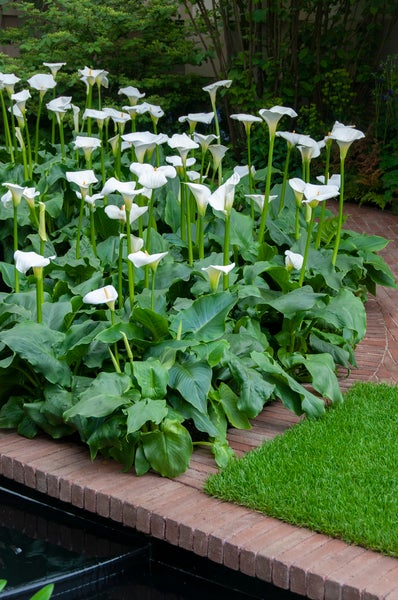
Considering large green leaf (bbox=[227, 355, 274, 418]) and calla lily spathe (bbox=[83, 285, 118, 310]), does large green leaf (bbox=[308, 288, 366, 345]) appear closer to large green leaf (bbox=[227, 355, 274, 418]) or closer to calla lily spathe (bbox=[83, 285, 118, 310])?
large green leaf (bbox=[227, 355, 274, 418])

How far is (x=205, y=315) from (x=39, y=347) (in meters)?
0.70

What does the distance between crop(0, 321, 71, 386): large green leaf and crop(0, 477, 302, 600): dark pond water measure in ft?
1.81

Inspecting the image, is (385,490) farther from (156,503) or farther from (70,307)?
(70,307)

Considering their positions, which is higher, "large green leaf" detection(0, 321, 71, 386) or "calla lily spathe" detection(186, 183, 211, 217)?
"calla lily spathe" detection(186, 183, 211, 217)

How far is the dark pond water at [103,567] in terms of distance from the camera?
3.29 m

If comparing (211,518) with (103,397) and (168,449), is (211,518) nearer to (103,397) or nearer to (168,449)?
(168,449)

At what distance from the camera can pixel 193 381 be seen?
3.73 metres

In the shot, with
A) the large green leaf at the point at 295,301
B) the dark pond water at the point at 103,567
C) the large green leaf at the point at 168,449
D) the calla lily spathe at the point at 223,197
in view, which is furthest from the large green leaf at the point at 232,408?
the calla lily spathe at the point at 223,197

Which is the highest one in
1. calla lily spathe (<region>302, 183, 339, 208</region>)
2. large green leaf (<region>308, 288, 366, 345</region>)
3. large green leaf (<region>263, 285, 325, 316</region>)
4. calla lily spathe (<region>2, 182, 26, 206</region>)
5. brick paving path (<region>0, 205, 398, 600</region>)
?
calla lily spathe (<region>2, 182, 26, 206</region>)

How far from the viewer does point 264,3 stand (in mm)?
9734

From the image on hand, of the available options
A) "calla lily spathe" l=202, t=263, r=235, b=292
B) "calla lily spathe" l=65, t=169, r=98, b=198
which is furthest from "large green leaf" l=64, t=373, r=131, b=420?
"calla lily spathe" l=65, t=169, r=98, b=198

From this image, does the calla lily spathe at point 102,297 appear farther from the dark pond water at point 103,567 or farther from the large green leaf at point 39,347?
the dark pond water at point 103,567

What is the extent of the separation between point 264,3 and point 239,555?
7.68 metres

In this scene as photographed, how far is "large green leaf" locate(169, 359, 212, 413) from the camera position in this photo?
3.68 metres
